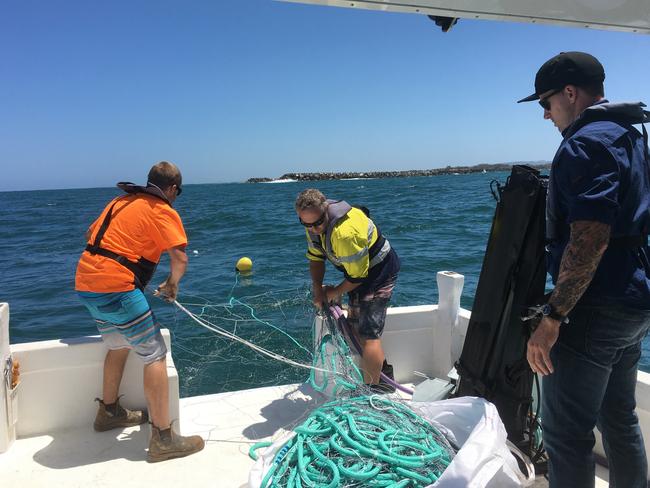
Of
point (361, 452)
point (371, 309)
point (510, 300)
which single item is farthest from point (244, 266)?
point (361, 452)

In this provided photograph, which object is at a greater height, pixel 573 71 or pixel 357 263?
pixel 573 71

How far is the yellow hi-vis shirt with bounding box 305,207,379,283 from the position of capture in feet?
9.54

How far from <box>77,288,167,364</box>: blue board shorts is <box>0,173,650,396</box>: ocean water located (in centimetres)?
118

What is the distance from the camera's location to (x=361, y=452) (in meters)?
1.80

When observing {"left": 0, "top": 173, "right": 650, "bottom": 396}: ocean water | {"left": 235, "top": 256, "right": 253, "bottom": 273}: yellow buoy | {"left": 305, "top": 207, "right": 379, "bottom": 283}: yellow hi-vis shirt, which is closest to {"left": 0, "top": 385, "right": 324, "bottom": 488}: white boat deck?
{"left": 0, "top": 173, "right": 650, "bottom": 396}: ocean water

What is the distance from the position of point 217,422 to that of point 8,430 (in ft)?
3.94

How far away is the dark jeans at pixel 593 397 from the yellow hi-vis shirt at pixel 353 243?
1.36 m

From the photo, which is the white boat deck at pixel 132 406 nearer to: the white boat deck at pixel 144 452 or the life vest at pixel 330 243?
the white boat deck at pixel 144 452

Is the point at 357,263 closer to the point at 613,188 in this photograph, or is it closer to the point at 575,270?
the point at 575,270

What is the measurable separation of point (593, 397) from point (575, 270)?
0.48 m

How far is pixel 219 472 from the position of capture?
8.61ft

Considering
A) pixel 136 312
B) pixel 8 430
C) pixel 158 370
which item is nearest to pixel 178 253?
pixel 136 312

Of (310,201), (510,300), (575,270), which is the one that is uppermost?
(310,201)

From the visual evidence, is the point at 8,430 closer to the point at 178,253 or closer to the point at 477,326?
the point at 178,253
